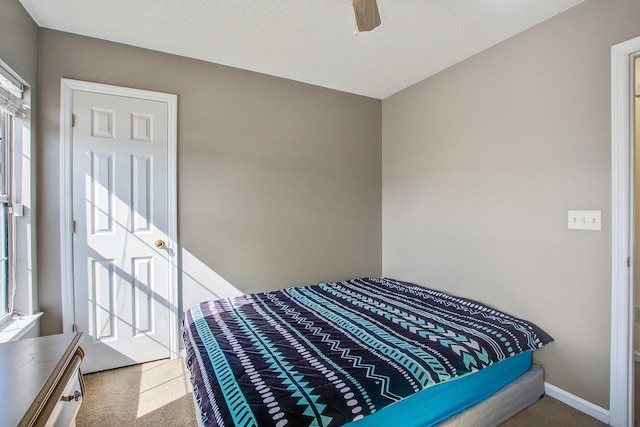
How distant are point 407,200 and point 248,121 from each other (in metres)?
1.73

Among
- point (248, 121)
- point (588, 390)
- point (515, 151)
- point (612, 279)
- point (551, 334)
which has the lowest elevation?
point (588, 390)

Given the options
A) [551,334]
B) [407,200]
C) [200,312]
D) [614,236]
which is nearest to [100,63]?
[200,312]

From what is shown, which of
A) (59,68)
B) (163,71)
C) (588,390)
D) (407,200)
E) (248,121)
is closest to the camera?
(588,390)

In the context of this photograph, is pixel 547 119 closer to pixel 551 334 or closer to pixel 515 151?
pixel 515 151

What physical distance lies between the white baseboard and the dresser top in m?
2.61

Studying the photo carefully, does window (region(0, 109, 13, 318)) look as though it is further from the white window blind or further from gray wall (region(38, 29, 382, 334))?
gray wall (region(38, 29, 382, 334))

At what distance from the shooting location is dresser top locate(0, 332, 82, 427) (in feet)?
2.39

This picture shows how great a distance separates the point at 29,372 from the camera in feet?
2.92

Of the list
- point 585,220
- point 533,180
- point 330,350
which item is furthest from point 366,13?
→ point 330,350

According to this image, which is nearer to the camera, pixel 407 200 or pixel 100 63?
pixel 100 63

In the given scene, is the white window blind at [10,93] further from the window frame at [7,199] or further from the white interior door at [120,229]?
the white interior door at [120,229]

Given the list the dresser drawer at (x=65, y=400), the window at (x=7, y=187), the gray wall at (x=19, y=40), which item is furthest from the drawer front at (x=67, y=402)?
the gray wall at (x=19, y=40)

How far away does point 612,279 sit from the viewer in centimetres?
173

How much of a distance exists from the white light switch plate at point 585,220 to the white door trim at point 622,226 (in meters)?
0.08
